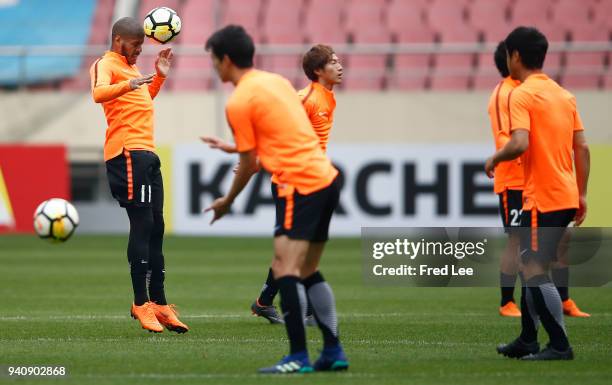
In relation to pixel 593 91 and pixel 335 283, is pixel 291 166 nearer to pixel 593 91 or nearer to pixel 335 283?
pixel 335 283

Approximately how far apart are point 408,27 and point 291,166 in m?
17.2

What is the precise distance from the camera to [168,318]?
888 cm

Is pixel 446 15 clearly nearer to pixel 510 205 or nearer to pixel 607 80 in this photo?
pixel 607 80

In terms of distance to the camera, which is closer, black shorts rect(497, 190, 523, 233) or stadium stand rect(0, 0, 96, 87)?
Answer: black shorts rect(497, 190, 523, 233)

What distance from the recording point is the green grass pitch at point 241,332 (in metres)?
6.84

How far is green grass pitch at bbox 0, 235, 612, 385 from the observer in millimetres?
6840

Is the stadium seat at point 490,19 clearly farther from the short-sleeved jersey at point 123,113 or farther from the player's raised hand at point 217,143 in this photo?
the player's raised hand at point 217,143

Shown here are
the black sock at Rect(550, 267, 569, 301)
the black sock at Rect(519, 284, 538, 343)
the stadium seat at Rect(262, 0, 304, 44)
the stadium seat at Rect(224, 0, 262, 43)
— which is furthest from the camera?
the stadium seat at Rect(224, 0, 262, 43)

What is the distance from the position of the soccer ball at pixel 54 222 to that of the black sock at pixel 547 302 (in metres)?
4.17

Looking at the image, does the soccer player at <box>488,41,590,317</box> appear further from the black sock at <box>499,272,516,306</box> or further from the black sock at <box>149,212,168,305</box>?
the black sock at <box>149,212,168,305</box>

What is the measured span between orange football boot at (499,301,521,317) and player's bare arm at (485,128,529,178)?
3578mm

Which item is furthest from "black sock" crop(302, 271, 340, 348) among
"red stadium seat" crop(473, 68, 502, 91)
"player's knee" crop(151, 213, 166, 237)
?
"red stadium seat" crop(473, 68, 502, 91)

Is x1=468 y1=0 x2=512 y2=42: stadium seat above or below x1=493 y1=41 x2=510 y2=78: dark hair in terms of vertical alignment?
above

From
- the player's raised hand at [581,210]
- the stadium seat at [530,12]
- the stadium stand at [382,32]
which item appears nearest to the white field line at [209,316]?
the player's raised hand at [581,210]
